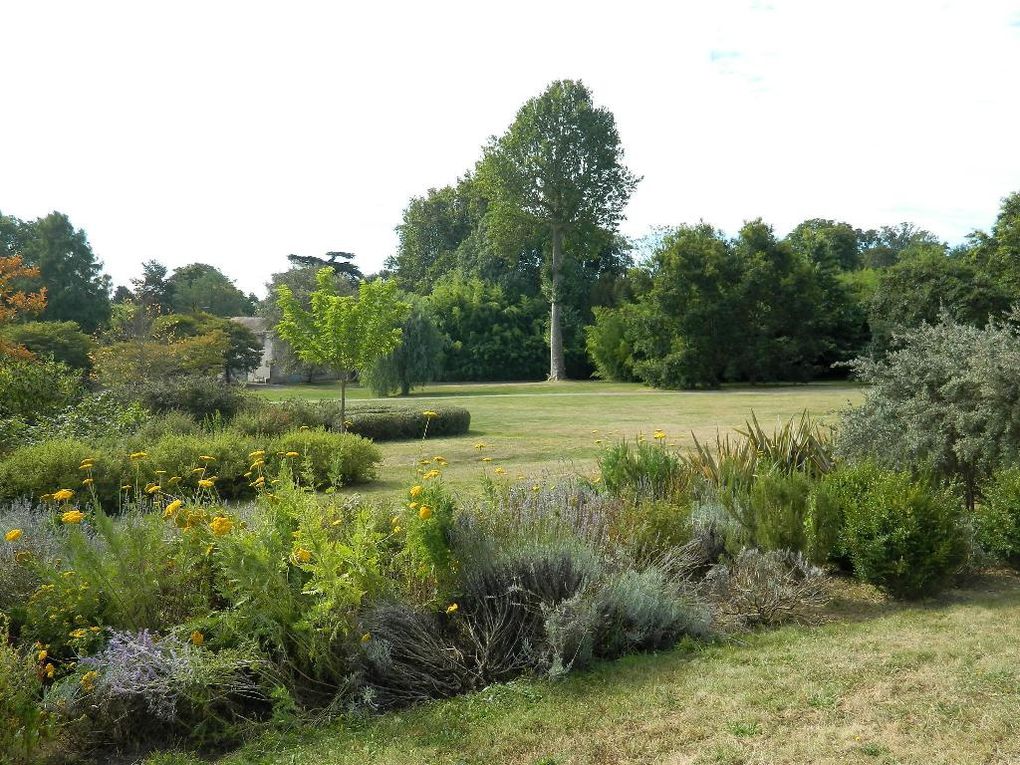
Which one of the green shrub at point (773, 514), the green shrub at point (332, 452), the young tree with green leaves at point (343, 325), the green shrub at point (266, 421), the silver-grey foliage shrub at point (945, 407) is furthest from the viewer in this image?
the young tree with green leaves at point (343, 325)

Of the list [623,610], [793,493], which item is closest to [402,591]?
[623,610]

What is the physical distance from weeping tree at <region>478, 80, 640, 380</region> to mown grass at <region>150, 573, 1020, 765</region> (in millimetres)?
40960

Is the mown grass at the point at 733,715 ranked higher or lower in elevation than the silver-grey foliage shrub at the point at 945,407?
lower

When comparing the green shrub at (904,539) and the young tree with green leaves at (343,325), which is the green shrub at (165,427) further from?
the green shrub at (904,539)

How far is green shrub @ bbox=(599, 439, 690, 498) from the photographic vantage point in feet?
21.3

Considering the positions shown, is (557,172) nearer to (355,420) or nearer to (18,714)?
(355,420)

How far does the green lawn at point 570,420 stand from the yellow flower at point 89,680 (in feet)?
15.7

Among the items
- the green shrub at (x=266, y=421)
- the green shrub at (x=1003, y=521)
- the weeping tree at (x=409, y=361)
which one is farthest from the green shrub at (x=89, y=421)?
the weeping tree at (x=409, y=361)

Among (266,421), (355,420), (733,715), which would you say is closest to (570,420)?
(355,420)

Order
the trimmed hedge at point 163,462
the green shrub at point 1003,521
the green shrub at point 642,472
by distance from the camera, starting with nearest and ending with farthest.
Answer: the green shrub at point 1003,521, the green shrub at point 642,472, the trimmed hedge at point 163,462

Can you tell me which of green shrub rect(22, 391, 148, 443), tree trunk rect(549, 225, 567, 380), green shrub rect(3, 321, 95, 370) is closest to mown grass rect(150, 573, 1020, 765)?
green shrub rect(22, 391, 148, 443)

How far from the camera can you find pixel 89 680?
11.0 feet

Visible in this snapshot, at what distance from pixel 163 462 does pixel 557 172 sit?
38465 millimetres

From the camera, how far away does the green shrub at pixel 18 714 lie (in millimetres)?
2988
